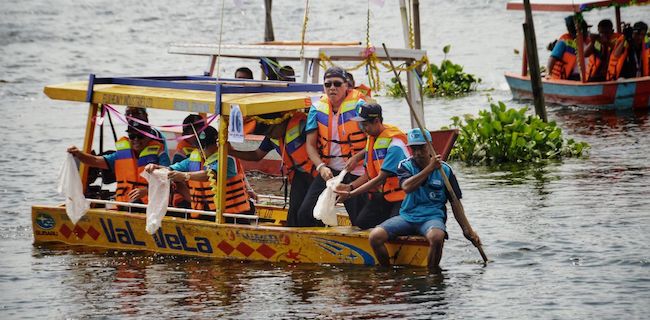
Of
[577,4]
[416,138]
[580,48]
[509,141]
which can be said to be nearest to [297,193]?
[416,138]

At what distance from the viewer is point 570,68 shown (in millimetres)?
23891

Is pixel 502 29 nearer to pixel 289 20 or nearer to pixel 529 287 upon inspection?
pixel 289 20

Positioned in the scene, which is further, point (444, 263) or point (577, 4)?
point (577, 4)

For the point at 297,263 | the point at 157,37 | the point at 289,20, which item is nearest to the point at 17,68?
the point at 157,37

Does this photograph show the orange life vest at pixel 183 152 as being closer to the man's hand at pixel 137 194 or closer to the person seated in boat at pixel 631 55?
the man's hand at pixel 137 194

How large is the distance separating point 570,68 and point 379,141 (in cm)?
1248

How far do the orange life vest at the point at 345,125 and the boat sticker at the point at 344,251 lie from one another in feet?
3.17

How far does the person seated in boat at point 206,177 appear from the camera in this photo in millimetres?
12961

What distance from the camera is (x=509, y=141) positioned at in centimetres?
1855

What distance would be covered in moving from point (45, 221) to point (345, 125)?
3713 millimetres

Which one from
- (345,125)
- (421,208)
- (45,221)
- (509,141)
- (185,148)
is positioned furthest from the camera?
(509,141)

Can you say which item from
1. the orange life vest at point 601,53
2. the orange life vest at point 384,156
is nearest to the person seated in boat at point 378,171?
the orange life vest at point 384,156

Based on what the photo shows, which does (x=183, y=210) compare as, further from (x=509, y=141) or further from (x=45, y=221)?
(x=509, y=141)

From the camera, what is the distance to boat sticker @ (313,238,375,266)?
1225 cm
